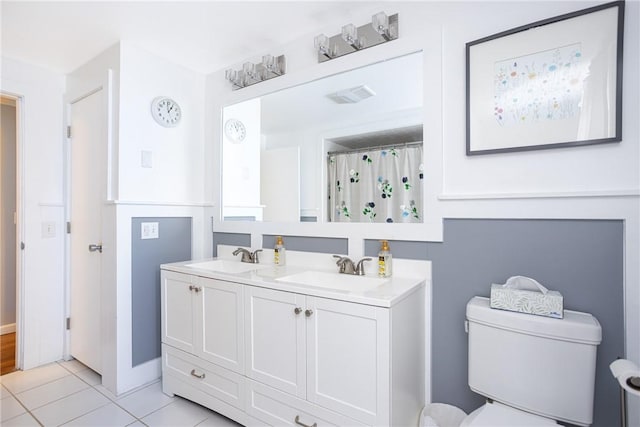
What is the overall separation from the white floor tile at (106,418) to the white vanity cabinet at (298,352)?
302 mm

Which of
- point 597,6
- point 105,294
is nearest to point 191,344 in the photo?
point 105,294

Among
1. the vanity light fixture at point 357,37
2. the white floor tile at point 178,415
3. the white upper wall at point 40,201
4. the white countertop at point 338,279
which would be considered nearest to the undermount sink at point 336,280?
the white countertop at point 338,279

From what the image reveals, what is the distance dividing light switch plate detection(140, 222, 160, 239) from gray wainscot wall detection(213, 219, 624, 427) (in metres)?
1.53

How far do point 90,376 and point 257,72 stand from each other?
2494mm

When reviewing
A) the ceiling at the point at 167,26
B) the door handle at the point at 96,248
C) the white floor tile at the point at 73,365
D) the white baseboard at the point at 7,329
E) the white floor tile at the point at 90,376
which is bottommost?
the white floor tile at the point at 73,365

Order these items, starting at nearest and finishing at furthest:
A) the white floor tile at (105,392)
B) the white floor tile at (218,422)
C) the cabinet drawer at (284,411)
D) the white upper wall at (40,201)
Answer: the cabinet drawer at (284,411) → the white floor tile at (218,422) → the white floor tile at (105,392) → the white upper wall at (40,201)

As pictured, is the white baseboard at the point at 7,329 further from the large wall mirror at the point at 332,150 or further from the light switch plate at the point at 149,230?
the large wall mirror at the point at 332,150

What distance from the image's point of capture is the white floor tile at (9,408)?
6.12 feet

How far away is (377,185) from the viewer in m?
1.85

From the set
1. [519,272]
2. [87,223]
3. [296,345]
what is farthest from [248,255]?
Answer: [519,272]

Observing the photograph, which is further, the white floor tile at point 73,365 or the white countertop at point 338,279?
the white floor tile at point 73,365

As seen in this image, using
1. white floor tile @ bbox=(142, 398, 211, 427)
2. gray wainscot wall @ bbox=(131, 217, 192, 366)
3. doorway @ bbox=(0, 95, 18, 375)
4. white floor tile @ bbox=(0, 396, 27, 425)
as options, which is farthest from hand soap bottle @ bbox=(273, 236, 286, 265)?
doorway @ bbox=(0, 95, 18, 375)

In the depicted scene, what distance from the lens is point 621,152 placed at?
49.5 inches

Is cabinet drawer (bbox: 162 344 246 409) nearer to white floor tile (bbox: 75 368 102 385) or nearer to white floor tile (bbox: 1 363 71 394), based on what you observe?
white floor tile (bbox: 75 368 102 385)
